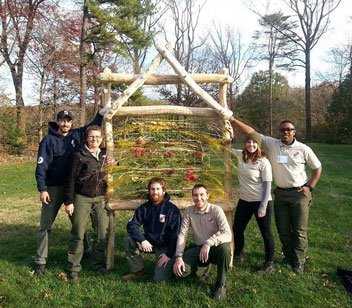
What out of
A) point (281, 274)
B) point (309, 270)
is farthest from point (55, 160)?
point (309, 270)

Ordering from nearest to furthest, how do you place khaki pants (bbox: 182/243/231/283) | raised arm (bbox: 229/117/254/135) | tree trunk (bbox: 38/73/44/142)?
khaki pants (bbox: 182/243/231/283) < raised arm (bbox: 229/117/254/135) < tree trunk (bbox: 38/73/44/142)

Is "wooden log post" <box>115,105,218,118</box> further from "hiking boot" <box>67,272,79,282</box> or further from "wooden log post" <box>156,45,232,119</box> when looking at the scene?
"hiking boot" <box>67,272,79,282</box>

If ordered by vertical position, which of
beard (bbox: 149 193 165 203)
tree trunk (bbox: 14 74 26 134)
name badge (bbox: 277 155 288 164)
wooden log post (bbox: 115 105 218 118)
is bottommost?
beard (bbox: 149 193 165 203)

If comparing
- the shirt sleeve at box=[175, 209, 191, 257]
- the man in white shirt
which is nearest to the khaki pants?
the man in white shirt

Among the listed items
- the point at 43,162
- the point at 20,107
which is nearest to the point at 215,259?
the point at 43,162

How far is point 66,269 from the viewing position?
429 cm

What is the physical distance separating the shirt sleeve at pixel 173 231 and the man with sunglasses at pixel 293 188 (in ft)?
4.49

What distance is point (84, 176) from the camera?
13.4 ft

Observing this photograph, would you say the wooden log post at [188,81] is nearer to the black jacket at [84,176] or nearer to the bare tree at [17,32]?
the black jacket at [84,176]

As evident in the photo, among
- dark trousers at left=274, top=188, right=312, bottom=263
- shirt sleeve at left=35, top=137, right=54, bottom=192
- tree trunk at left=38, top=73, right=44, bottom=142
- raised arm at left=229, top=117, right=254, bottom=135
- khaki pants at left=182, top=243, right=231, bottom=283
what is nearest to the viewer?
khaki pants at left=182, top=243, right=231, bottom=283

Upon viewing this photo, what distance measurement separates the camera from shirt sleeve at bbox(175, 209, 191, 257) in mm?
3809

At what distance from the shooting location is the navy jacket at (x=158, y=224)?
397cm

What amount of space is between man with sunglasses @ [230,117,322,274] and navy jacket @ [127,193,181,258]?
1421 mm

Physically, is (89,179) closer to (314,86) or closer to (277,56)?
(277,56)
